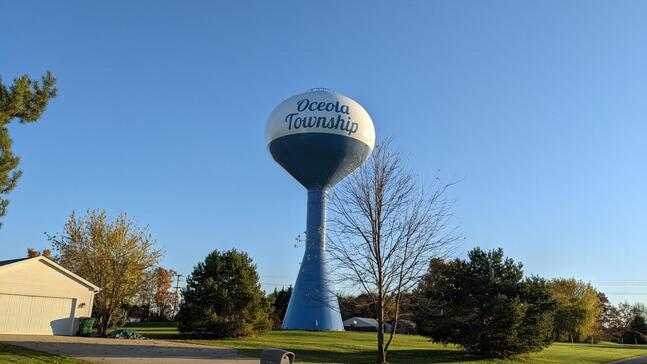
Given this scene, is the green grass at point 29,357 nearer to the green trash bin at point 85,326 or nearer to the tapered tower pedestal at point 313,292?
the green trash bin at point 85,326

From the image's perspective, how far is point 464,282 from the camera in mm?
22812

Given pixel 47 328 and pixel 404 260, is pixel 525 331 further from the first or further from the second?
pixel 47 328

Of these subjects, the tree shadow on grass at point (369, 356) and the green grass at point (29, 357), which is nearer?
the green grass at point (29, 357)

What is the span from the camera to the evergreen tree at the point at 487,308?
21.5 m

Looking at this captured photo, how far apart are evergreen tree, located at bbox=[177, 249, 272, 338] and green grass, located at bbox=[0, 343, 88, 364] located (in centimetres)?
1259

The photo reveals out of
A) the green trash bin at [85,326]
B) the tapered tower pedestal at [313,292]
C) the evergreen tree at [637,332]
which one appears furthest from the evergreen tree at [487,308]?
the evergreen tree at [637,332]

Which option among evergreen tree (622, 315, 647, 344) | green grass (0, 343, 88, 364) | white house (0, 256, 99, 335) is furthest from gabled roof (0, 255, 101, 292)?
evergreen tree (622, 315, 647, 344)

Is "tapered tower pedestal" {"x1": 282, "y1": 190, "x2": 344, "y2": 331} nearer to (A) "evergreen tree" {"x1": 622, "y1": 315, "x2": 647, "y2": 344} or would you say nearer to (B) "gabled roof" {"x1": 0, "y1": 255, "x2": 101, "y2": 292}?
(B) "gabled roof" {"x1": 0, "y1": 255, "x2": 101, "y2": 292}

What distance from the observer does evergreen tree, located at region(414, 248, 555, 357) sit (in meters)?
21.5

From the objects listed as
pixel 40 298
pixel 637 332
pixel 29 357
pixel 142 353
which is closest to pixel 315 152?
pixel 40 298

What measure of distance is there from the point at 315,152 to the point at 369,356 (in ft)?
58.2

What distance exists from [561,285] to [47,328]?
195 ft

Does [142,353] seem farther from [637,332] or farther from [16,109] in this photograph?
[637,332]

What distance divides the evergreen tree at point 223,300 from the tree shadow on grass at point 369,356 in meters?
7.90
